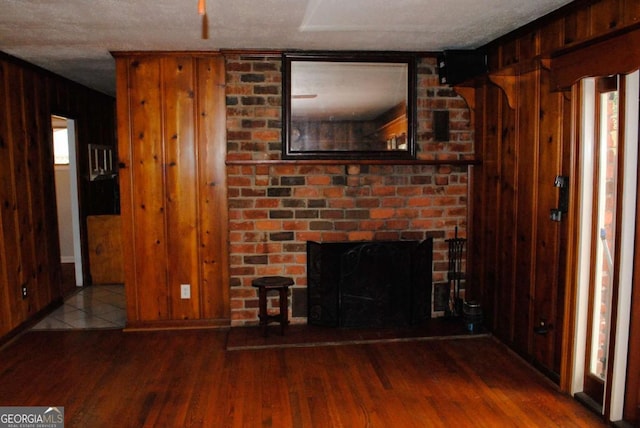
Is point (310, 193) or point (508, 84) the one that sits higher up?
point (508, 84)

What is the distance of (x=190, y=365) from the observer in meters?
3.33

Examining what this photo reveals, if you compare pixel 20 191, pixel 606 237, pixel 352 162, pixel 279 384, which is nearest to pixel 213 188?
pixel 352 162

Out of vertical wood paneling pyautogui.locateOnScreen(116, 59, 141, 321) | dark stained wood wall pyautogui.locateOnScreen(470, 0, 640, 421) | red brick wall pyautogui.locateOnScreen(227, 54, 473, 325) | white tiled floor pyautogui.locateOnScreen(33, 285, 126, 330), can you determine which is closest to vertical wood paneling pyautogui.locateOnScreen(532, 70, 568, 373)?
dark stained wood wall pyautogui.locateOnScreen(470, 0, 640, 421)

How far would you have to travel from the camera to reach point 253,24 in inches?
120

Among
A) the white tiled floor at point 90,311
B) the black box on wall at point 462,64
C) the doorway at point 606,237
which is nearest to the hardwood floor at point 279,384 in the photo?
the doorway at point 606,237

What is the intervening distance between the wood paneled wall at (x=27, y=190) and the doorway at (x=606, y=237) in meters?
3.92

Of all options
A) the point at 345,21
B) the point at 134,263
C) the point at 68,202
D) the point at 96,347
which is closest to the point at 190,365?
the point at 96,347

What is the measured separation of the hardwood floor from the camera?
2619 millimetres

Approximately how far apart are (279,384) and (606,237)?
2.00m

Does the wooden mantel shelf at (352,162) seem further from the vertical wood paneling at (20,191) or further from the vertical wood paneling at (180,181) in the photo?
the vertical wood paneling at (20,191)

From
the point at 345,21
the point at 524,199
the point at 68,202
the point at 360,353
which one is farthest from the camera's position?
the point at 68,202

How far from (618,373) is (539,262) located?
0.83 m

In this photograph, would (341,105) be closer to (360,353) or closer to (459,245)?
(459,245)

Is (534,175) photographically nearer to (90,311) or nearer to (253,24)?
(253,24)
